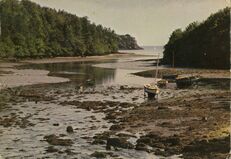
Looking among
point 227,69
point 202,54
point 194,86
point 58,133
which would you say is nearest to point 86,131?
point 58,133

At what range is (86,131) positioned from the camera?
38125 millimetres

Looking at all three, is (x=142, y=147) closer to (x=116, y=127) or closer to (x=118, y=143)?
(x=118, y=143)

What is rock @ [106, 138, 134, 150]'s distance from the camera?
103 ft

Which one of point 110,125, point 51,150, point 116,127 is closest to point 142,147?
point 51,150

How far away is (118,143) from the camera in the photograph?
31.8 m

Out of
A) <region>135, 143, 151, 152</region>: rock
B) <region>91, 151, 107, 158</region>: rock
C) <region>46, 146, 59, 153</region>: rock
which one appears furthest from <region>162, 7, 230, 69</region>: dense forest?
<region>91, 151, 107, 158</region>: rock

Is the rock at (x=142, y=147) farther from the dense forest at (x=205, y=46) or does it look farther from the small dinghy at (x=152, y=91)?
the dense forest at (x=205, y=46)

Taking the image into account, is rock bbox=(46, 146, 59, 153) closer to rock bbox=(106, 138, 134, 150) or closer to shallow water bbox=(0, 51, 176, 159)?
shallow water bbox=(0, 51, 176, 159)

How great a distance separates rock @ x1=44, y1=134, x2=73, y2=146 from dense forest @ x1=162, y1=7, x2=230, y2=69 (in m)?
87.5

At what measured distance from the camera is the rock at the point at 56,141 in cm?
3294

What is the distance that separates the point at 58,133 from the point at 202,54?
96683 millimetres

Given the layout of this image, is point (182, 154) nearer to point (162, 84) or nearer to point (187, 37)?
point (162, 84)

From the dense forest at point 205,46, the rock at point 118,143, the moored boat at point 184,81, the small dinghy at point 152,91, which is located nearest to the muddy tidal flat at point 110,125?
the rock at point 118,143

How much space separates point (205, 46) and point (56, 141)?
99791 mm
